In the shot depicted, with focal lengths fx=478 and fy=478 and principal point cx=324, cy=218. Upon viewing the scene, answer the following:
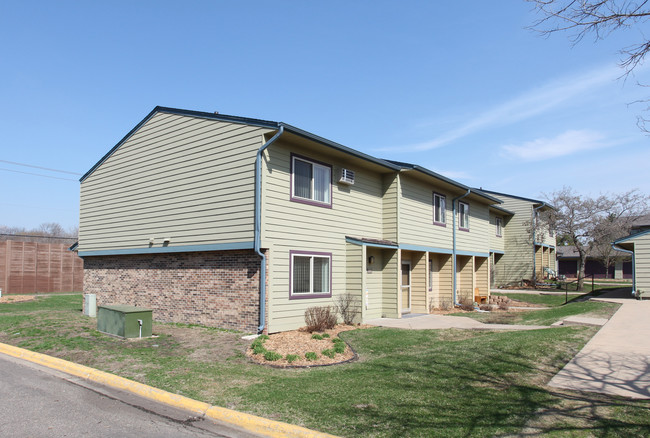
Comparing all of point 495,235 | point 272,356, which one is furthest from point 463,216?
point 272,356

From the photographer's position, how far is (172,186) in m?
15.1

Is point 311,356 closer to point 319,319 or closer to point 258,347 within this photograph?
point 258,347

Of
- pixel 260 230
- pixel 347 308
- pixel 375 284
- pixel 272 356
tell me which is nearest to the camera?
pixel 272 356

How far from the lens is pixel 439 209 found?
20422 mm

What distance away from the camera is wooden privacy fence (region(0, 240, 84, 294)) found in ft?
92.9

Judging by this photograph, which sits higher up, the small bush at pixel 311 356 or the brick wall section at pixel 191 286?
the brick wall section at pixel 191 286

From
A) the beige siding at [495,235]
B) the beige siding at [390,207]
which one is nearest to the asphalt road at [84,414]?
the beige siding at [390,207]

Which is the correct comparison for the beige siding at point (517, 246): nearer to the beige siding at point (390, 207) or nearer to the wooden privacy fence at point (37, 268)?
the beige siding at point (390, 207)

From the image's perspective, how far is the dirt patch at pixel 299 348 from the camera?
9.32 metres

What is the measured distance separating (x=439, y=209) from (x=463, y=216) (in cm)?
294

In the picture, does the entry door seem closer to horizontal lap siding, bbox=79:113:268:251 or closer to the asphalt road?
horizontal lap siding, bbox=79:113:268:251

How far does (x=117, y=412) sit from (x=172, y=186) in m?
9.53

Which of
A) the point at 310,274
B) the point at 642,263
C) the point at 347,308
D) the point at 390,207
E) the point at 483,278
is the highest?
the point at 390,207

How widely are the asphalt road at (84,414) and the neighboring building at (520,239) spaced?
2910 centimetres
